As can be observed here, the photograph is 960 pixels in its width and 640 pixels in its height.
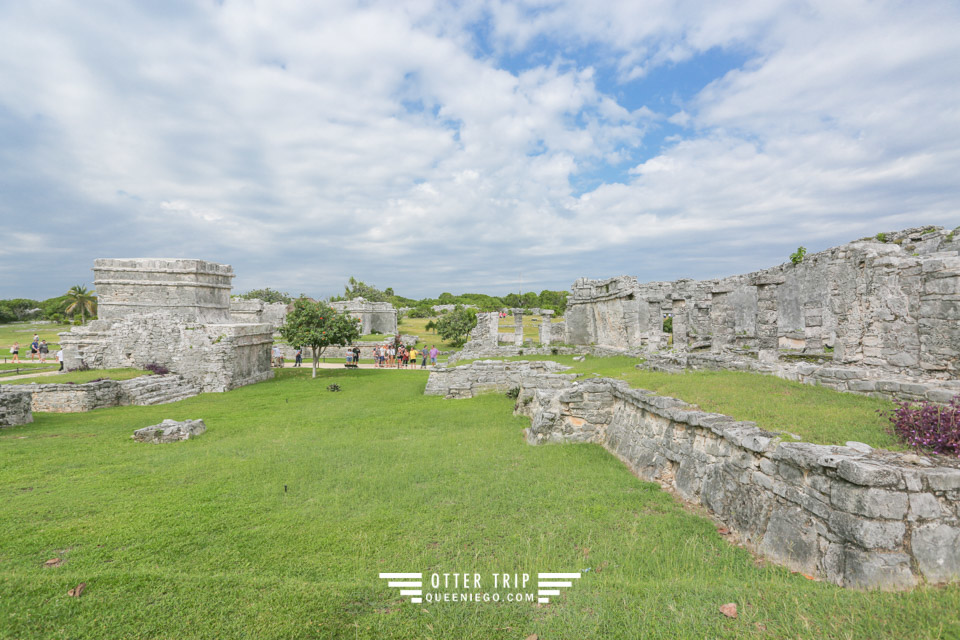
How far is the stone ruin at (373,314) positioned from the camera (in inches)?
1545

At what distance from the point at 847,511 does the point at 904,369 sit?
577 cm

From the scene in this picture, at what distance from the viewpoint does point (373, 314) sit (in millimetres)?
40281

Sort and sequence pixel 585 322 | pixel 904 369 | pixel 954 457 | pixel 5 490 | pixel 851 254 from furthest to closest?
pixel 585 322 < pixel 851 254 < pixel 904 369 < pixel 5 490 < pixel 954 457

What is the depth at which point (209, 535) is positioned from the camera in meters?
4.82

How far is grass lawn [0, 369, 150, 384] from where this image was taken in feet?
47.8

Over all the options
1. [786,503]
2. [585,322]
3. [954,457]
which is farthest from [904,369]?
[585,322]

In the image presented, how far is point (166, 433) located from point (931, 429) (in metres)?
12.6

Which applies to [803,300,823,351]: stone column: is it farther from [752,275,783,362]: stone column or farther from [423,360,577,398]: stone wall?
[423,360,577,398]: stone wall

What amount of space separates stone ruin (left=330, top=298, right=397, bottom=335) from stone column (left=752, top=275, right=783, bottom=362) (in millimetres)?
32573

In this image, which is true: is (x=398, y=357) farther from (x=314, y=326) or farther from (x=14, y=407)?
(x=14, y=407)

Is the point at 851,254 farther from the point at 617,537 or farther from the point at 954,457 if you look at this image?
the point at 617,537

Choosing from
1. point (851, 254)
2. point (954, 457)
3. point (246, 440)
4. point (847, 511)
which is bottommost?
point (246, 440)

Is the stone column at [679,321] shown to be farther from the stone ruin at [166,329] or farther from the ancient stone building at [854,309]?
the stone ruin at [166,329]

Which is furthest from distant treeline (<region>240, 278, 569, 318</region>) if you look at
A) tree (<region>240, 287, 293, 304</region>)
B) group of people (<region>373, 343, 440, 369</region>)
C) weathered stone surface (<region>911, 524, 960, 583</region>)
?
weathered stone surface (<region>911, 524, 960, 583</region>)
